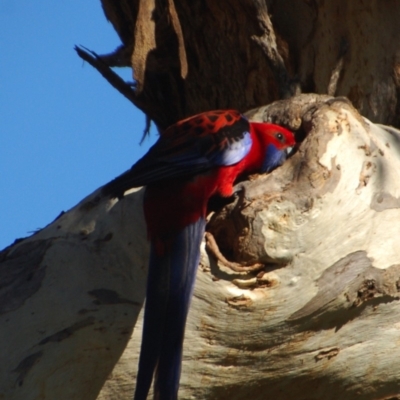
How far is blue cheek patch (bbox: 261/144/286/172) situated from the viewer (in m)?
2.57

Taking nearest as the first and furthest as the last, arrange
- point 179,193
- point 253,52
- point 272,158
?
point 179,193
point 272,158
point 253,52

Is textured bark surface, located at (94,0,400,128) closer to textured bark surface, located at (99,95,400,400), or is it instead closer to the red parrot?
the red parrot

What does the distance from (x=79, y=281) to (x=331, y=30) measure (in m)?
1.71

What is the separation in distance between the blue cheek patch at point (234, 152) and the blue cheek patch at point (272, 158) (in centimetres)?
7

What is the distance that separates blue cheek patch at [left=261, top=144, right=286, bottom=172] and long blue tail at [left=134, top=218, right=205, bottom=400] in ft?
1.30

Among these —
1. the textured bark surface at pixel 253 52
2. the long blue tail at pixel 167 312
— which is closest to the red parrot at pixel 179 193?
the long blue tail at pixel 167 312

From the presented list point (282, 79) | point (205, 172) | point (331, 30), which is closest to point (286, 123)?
point (205, 172)

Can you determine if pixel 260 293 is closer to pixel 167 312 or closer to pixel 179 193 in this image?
pixel 167 312

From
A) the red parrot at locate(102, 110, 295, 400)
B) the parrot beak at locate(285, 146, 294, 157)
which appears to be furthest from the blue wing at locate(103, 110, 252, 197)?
the parrot beak at locate(285, 146, 294, 157)

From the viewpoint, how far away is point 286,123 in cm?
268

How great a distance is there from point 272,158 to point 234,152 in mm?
132

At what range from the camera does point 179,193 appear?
2408 millimetres

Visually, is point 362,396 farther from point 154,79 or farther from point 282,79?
point 154,79

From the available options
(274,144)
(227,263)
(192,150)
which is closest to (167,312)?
(227,263)
